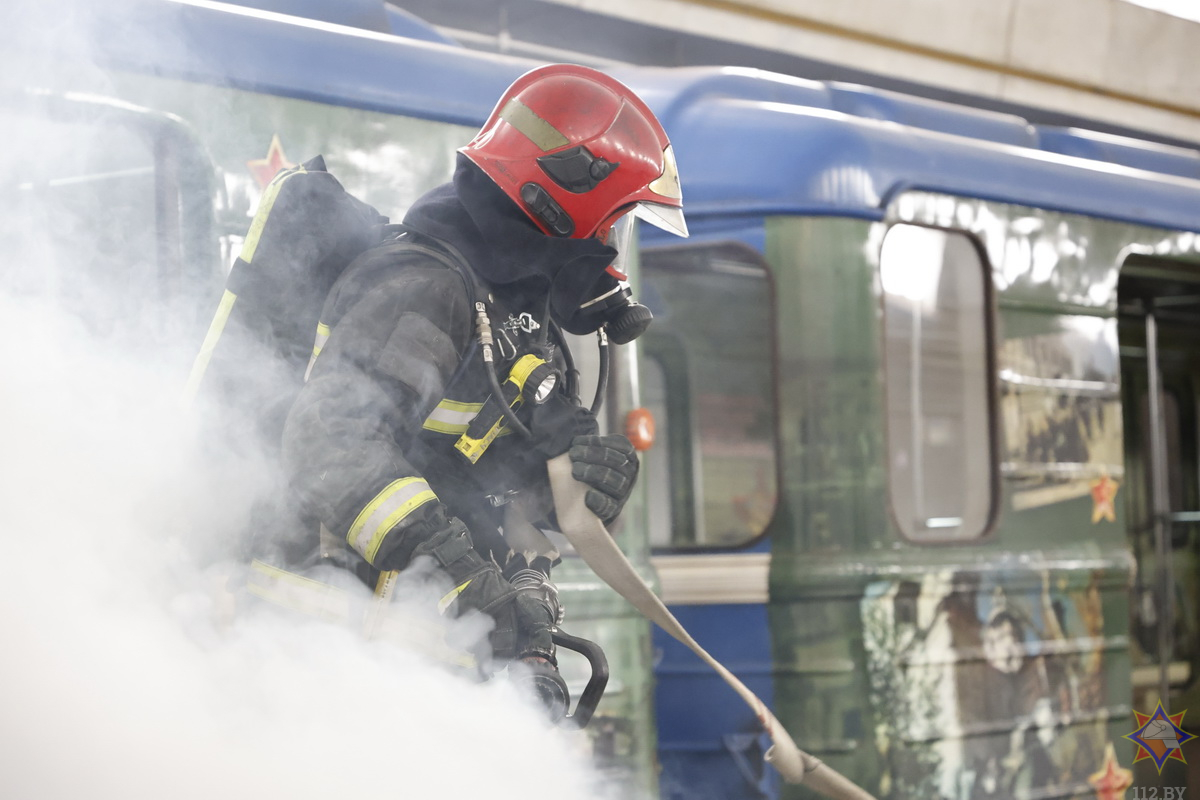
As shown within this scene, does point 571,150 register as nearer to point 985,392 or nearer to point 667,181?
point 667,181

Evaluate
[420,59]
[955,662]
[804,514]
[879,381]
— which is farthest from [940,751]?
[420,59]

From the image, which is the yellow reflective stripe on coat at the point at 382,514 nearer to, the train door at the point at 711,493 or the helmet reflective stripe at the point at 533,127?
the helmet reflective stripe at the point at 533,127

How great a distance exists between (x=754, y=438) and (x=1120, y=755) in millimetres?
2016

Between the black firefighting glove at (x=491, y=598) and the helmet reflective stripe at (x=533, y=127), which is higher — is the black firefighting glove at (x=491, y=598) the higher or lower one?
the lower one

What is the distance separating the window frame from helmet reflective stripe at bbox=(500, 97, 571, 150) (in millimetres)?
2647

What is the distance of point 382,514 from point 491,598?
0.79 ft

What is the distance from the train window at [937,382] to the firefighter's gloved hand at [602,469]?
8.54 ft

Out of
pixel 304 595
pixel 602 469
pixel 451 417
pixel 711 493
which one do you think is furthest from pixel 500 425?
pixel 711 493

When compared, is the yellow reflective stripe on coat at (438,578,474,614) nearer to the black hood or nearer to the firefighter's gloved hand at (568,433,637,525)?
the firefighter's gloved hand at (568,433,637,525)

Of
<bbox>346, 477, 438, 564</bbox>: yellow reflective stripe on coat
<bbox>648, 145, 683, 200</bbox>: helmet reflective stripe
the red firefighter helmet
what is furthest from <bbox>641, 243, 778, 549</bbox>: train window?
<bbox>346, 477, 438, 564</bbox>: yellow reflective stripe on coat

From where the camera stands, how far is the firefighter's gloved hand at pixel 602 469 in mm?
2191

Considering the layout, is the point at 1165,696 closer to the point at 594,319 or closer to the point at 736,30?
the point at 594,319

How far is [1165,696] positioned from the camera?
6387 mm

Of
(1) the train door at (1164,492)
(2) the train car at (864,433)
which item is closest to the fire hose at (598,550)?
(2) the train car at (864,433)
